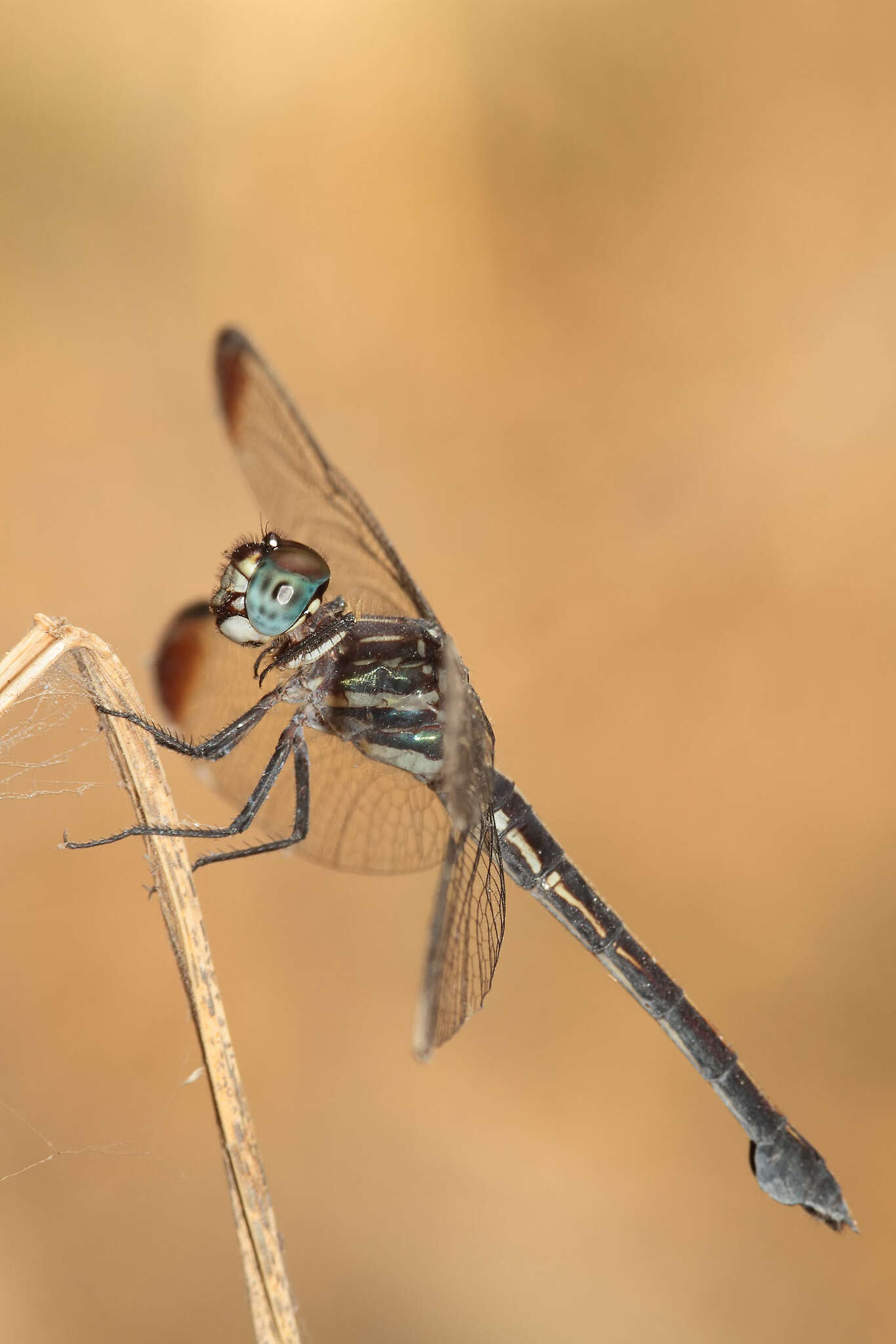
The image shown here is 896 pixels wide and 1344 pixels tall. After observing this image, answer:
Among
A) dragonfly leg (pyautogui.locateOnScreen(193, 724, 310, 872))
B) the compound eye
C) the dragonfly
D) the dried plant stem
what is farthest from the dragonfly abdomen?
the dried plant stem

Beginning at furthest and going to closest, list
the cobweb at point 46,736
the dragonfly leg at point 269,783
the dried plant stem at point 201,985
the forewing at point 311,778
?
1. the forewing at point 311,778
2. the dragonfly leg at point 269,783
3. the cobweb at point 46,736
4. the dried plant stem at point 201,985

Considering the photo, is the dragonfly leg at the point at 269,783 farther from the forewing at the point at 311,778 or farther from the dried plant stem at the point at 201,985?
the dried plant stem at the point at 201,985

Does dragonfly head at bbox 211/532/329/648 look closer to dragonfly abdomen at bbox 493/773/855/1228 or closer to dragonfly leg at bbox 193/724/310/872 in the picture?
dragonfly leg at bbox 193/724/310/872

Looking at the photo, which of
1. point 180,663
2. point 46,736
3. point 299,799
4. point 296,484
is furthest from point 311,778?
point 46,736

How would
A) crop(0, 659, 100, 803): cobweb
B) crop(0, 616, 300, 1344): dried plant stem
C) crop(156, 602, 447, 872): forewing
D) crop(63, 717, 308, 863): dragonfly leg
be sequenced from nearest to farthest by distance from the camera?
crop(0, 616, 300, 1344): dried plant stem → crop(0, 659, 100, 803): cobweb → crop(63, 717, 308, 863): dragonfly leg → crop(156, 602, 447, 872): forewing

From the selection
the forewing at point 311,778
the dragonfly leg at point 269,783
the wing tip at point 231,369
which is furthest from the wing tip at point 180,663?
the wing tip at point 231,369

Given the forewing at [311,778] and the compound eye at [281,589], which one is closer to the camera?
the compound eye at [281,589]
